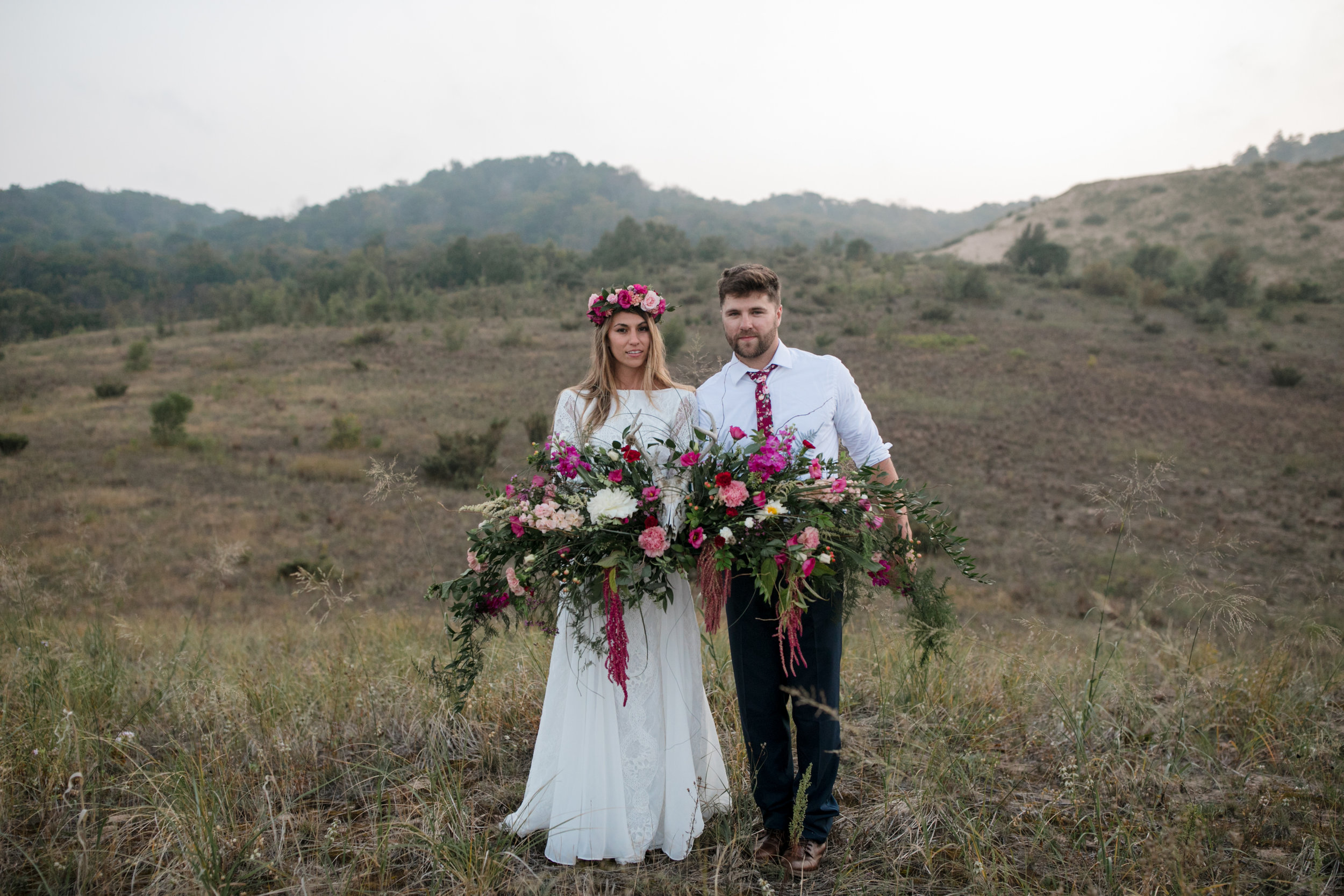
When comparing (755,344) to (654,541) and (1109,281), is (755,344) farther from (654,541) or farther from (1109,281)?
(1109,281)

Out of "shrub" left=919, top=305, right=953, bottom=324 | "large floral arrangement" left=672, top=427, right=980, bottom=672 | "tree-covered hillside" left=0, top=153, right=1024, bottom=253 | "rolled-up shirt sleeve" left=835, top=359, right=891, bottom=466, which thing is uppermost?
"tree-covered hillside" left=0, top=153, right=1024, bottom=253

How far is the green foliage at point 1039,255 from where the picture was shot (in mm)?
41969

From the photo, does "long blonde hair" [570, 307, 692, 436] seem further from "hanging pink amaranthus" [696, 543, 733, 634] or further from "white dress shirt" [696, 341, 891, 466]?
"hanging pink amaranthus" [696, 543, 733, 634]

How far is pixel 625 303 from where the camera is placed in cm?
273

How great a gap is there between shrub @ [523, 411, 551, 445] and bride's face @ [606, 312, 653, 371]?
13329 millimetres

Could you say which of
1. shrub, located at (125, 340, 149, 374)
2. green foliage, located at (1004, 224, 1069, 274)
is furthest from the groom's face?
green foliage, located at (1004, 224, 1069, 274)

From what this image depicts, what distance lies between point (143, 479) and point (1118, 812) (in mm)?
17016

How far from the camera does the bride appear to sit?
2545 mm

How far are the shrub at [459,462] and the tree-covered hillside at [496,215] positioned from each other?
5667 cm

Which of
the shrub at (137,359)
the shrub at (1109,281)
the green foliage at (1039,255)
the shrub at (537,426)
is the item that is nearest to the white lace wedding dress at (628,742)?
the shrub at (537,426)

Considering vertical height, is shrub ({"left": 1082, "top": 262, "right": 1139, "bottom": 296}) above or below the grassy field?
above

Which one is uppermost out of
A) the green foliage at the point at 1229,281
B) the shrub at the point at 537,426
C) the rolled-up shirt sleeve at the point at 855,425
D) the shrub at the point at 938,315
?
the green foliage at the point at 1229,281

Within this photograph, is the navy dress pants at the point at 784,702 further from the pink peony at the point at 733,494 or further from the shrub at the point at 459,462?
the shrub at the point at 459,462

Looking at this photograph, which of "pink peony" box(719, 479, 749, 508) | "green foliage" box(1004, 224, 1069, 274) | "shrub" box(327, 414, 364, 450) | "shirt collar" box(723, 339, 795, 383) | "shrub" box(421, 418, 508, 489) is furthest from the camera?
"green foliage" box(1004, 224, 1069, 274)
